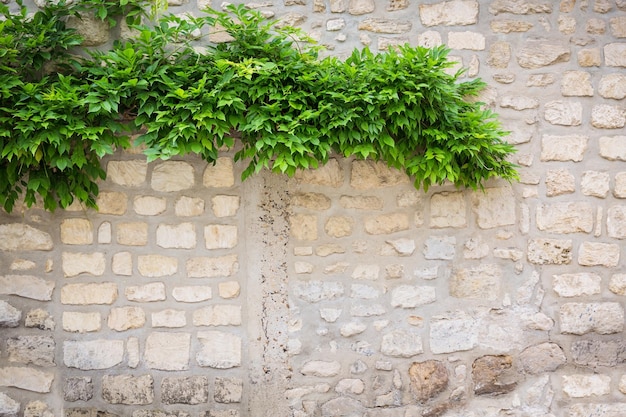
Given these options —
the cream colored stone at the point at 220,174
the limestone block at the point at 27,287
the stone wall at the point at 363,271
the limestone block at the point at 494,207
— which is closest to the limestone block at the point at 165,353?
the stone wall at the point at 363,271

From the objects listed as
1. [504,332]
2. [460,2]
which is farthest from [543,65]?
[504,332]

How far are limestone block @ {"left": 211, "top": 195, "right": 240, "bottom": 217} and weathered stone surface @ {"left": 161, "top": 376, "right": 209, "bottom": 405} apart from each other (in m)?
0.87

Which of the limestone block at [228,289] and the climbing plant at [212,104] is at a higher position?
the climbing plant at [212,104]

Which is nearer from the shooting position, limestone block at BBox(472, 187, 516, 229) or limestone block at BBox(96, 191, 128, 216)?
limestone block at BBox(96, 191, 128, 216)

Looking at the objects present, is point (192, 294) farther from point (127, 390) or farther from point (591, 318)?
point (591, 318)

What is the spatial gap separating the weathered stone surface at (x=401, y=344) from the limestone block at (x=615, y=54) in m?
1.82

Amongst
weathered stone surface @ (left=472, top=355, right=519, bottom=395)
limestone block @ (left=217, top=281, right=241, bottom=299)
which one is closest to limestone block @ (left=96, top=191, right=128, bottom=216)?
limestone block @ (left=217, top=281, right=241, bottom=299)

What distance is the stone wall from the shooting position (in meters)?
3.06

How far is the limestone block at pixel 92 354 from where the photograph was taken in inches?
120

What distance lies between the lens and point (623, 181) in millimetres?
3244

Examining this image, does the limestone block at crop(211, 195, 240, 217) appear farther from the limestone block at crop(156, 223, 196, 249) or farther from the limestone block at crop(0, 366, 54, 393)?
the limestone block at crop(0, 366, 54, 393)

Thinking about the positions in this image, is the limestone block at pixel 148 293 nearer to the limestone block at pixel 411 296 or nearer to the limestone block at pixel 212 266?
the limestone block at pixel 212 266

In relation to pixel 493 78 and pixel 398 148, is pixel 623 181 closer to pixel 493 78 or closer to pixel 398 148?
pixel 493 78

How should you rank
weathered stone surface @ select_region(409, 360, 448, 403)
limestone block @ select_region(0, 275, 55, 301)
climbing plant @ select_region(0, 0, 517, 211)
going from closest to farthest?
climbing plant @ select_region(0, 0, 517, 211) → limestone block @ select_region(0, 275, 55, 301) → weathered stone surface @ select_region(409, 360, 448, 403)
